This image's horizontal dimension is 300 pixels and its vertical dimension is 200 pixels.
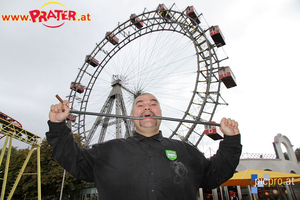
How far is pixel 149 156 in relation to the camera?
159 centimetres

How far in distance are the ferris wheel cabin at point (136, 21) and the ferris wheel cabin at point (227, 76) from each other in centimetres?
1320

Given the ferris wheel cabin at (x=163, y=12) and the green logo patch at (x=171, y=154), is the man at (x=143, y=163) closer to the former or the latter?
the green logo patch at (x=171, y=154)

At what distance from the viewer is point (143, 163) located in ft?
5.00

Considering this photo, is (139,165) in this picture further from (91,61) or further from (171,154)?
(91,61)

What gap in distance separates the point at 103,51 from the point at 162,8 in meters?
11.4

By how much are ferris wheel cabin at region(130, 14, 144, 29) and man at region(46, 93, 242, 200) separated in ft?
84.1

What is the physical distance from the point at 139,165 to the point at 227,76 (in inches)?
770

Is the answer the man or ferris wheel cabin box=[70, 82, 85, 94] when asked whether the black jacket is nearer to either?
the man

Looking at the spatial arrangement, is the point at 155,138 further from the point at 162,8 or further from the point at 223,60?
the point at 162,8

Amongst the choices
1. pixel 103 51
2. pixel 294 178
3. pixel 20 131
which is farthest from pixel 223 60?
pixel 20 131

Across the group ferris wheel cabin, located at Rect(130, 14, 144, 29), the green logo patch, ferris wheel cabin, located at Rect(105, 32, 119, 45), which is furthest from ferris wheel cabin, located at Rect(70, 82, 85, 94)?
the green logo patch

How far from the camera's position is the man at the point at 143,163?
1424 millimetres

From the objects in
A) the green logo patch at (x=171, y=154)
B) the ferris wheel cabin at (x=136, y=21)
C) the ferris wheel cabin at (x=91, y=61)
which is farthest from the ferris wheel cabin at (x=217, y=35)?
the green logo patch at (x=171, y=154)

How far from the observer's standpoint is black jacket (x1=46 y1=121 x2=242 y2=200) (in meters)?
1.42
